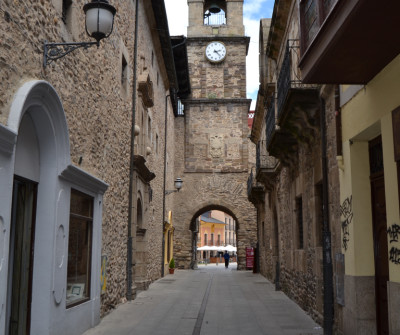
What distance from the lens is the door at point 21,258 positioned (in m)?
6.24

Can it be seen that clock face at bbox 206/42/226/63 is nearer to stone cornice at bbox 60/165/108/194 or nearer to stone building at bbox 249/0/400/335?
stone building at bbox 249/0/400/335

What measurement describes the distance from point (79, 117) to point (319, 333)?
536 cm

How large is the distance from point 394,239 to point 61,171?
173 inches

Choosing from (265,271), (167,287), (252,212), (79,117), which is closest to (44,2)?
(79,117)

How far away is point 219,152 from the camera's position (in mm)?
31172

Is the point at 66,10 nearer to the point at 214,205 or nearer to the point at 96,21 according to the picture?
the point at 96,21

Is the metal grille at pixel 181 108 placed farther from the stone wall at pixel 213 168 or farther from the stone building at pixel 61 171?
the stone building at pixel 61 171

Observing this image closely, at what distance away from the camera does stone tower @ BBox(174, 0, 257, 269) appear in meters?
30.4

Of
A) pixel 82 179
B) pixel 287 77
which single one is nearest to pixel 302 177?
pixel 287 77

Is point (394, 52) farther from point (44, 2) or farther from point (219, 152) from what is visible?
point (219, 152)

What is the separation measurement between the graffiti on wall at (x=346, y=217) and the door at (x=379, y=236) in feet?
1.05

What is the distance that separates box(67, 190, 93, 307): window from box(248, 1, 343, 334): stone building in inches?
157

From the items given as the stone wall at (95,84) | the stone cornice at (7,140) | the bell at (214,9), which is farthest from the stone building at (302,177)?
the bell at (214,9)

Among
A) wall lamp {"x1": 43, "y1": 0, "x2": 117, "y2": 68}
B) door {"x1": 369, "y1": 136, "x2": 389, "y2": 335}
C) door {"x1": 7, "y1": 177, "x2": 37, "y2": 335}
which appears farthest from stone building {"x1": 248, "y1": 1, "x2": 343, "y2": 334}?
door {"x1": 7, "y1": 177, "x2": 37, "y2": 335}
